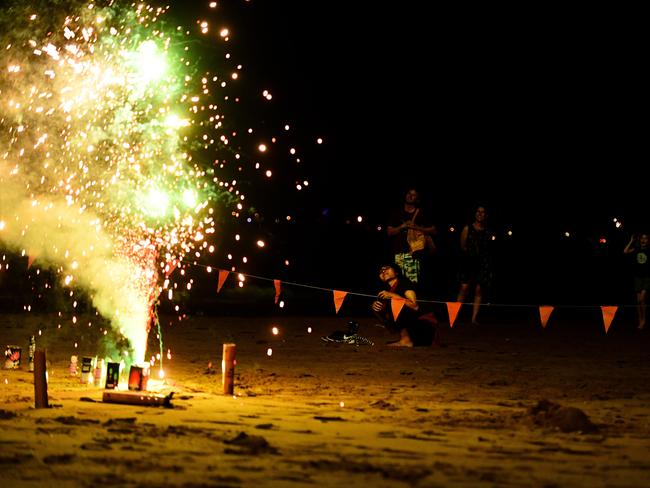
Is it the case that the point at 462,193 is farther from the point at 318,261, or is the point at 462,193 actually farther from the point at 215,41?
the point at 215,41

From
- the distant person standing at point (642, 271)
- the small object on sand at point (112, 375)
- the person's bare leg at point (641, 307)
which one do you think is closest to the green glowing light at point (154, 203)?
the small object on sand at point (112, 375)

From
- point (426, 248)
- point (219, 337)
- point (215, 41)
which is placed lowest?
point (219, 337)

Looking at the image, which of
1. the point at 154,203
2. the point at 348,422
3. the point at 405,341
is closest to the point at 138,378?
the point at 348,422

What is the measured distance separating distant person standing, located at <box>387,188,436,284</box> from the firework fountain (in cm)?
373

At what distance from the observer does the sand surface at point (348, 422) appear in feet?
22.1

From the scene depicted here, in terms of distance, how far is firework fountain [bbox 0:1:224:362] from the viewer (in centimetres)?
1350

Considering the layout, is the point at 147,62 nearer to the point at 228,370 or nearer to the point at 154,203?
the point at 154,203

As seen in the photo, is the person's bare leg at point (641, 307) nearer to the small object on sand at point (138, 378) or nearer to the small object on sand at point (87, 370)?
the small object on sand at point (87, 370)

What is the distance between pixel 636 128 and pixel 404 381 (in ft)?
68.8

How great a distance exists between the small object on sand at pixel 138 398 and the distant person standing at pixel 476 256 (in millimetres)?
9093

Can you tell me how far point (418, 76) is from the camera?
29.3m

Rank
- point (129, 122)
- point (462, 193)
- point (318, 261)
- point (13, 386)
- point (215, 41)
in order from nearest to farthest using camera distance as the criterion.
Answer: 1. point (13, 386)
2. point (129, 122)
3. point (215, 41)
4. point (318, 261)
5. point (462, 193)

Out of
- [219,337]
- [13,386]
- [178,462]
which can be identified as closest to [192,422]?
[178,462]

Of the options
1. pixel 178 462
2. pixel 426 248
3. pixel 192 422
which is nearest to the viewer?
pixel 178 462
